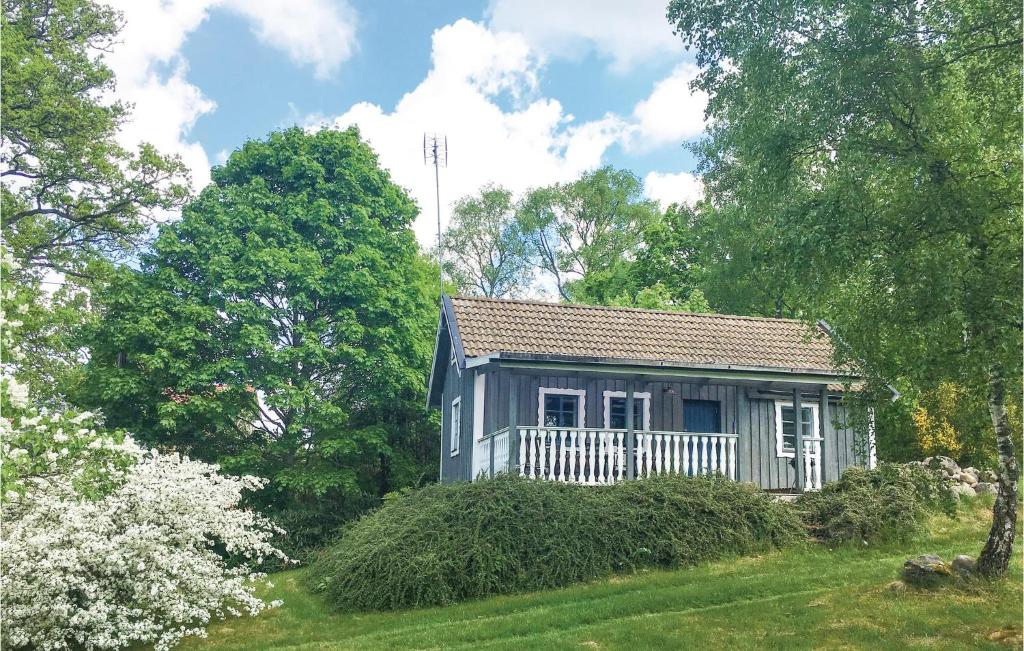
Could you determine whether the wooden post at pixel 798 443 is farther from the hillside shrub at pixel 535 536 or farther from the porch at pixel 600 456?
the hillside shrub at pixel 535 536

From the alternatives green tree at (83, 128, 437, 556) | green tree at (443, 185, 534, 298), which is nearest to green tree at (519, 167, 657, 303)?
green tree at (443, 185, 534, 298)

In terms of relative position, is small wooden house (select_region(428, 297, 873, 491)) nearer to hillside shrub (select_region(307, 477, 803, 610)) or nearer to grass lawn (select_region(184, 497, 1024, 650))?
hillside shrub (select_region(307, 477, 803, 610))

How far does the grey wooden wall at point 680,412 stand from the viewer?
64.7 feet

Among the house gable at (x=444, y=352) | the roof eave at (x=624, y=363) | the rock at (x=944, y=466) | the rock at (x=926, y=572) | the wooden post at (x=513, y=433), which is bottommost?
the rock at (x=926, y=572)

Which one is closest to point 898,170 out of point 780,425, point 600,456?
point 600,456

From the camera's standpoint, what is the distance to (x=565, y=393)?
19.9 metres

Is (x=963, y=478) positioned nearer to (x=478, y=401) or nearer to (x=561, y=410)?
(x=561, y=410)

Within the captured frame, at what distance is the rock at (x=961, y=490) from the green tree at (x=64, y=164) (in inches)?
779

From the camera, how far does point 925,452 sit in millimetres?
23562

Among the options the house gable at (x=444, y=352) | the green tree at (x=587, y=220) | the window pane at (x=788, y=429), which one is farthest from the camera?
the green tree at (x=587, y=220)

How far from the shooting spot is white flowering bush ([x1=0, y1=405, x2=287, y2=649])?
1219 cm

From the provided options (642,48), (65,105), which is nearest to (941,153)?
(642,48)

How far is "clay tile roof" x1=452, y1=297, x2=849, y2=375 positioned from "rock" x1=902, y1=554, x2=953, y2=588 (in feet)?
21.7

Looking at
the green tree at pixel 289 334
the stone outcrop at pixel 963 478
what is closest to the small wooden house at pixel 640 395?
the stone outcrop at pixel 963 478
